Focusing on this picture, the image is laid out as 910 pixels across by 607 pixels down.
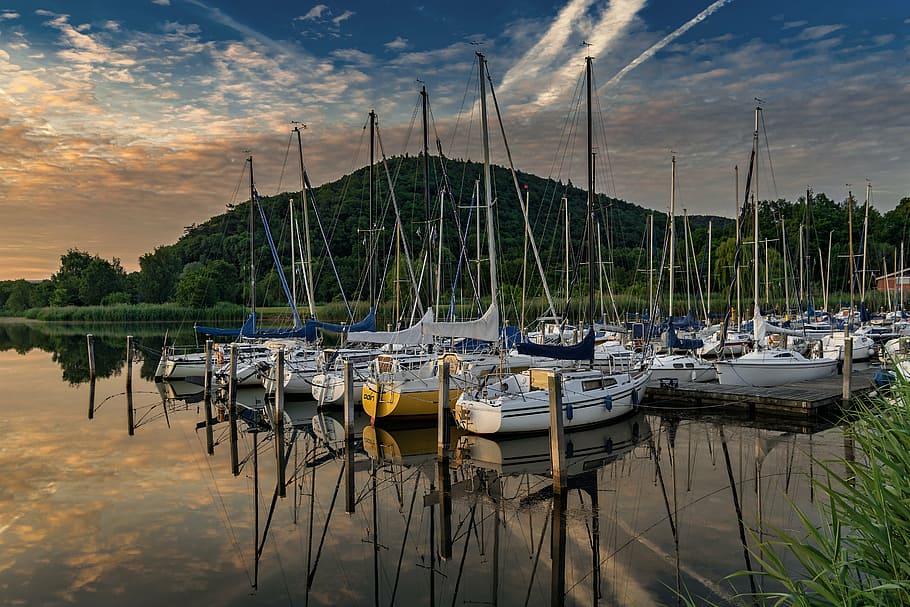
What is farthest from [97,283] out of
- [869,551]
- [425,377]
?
[869,551]

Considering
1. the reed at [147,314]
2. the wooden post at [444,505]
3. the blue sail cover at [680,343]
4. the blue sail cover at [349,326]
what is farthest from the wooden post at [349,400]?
the reed at [147,314]

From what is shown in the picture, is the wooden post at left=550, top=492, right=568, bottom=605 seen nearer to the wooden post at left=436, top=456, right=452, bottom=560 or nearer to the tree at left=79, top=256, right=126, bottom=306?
the wooden post at left=436, top=456, right=452, bottom=560

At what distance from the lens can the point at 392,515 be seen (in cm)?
1315

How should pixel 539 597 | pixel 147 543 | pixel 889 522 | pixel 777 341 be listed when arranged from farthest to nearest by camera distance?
pixel 777 341 → pixel 147 543 → pixel 539 597 → pixel 889 522

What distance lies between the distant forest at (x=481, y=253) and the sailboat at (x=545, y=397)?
10.0 metres

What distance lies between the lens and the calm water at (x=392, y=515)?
10.1 metres

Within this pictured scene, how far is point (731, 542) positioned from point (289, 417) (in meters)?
16.3

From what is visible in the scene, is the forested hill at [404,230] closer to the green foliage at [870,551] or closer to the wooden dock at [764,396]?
the wooden dock at [764,396]

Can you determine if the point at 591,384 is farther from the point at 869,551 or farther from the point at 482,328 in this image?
the point at 869,551

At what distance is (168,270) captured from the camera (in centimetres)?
11525

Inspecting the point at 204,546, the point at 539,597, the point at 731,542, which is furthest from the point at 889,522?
the point at 204,546

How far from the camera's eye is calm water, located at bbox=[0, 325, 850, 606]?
10.1 meters

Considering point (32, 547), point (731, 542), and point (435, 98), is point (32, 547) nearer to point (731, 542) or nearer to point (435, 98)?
point (731, 542)

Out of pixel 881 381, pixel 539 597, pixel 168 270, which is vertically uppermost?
pixel 168 270
